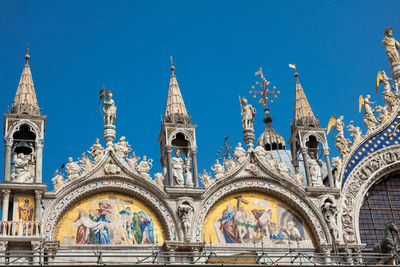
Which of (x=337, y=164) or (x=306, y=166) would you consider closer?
(x=306, y=166)

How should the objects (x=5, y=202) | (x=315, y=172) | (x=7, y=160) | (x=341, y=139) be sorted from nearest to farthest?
(x=5, y=202), (x=7, y=160), (x=315, y=172), (x=341, y=139)

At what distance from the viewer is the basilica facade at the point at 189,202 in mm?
21328

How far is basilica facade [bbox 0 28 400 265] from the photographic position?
70.0ft

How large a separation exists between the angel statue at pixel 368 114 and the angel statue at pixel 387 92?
2.01 feet

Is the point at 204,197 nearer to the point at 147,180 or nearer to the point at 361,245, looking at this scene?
the point at 147,180

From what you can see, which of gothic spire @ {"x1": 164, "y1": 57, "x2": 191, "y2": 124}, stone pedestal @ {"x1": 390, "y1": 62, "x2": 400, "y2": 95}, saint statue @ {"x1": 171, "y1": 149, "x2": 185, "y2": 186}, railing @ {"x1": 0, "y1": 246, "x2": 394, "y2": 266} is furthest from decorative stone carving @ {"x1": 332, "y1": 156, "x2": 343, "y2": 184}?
saint statue @ {"x1": 171, "y1": 149, "x2": 185, "y2": 186}

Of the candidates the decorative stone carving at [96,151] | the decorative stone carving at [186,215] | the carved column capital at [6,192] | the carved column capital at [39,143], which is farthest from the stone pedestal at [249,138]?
the carved column capital at [6,192]

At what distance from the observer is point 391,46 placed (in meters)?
27.5

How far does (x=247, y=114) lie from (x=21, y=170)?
22.5 ft

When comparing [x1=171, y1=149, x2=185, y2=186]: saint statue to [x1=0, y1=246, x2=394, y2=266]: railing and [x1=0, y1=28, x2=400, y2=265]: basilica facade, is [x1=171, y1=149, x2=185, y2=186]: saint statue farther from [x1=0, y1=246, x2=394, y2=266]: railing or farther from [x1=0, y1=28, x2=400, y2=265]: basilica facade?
[x1=0, y1=246, x2=394, y2=266]: railing

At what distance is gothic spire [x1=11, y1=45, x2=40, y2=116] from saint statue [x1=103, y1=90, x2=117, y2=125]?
1.92 meters

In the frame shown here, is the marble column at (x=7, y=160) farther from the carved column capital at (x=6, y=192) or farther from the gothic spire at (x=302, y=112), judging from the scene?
the gothic spire at (x=302, y=112)

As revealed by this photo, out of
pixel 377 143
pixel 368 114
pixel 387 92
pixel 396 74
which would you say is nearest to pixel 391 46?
pixel 396 74

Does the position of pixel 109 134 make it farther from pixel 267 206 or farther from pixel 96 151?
pixel 267 206
